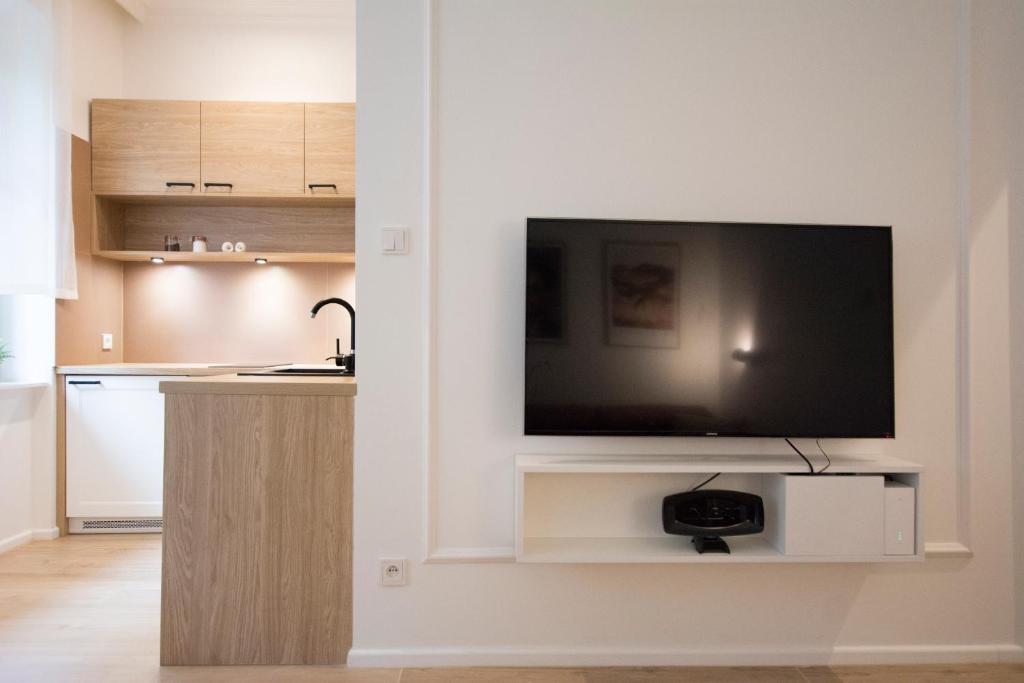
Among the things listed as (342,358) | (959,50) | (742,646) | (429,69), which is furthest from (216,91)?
(742,646)

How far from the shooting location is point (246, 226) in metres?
3.84

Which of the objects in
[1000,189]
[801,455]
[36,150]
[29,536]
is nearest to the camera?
[801,455]

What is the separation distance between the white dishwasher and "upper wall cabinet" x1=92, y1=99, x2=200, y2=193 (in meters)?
1.18

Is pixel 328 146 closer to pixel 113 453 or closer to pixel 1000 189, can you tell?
pixel 113 453

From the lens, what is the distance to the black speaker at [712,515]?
6.22 ft

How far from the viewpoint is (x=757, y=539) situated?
2014mm

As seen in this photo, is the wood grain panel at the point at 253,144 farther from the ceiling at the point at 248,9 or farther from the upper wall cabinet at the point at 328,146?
the ceiling at the point at 248,9

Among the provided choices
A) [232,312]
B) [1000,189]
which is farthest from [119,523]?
[1000,189]

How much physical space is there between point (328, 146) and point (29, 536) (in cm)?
271

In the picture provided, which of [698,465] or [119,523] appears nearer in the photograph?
[698,465]

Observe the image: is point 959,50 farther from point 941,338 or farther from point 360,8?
point 360,8

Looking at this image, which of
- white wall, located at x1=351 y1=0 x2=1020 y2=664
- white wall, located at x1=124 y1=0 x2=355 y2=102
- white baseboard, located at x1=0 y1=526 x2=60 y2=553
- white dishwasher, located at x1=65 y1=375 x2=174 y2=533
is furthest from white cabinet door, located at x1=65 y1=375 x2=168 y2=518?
white wall, located at x1=351 y1=0 x2=1020 y2=664

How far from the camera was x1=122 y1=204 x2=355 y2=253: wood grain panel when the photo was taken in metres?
3.82

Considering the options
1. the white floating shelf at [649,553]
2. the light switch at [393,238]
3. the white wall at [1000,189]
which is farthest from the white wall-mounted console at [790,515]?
the light switch at [393,238]
